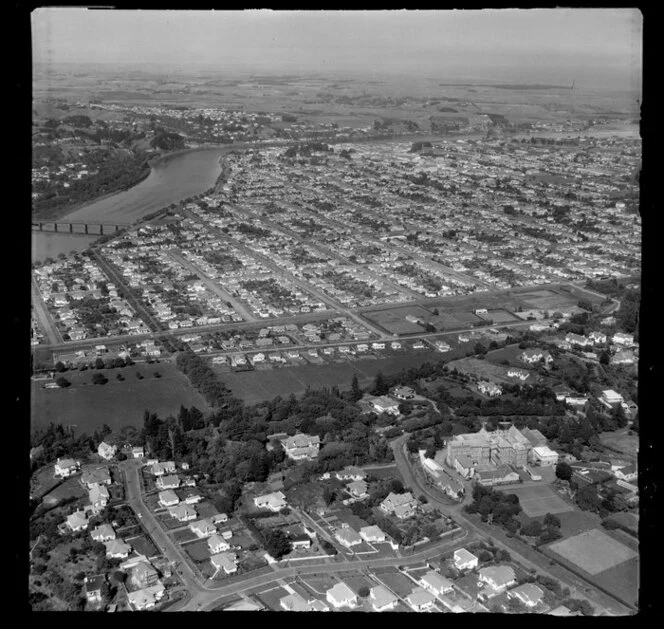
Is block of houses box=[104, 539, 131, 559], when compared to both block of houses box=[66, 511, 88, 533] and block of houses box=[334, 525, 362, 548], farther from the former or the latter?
block of houses box=[334, 525, 362, 548]

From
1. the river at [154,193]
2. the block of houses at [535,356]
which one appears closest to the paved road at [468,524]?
the block of houses at [535,356]

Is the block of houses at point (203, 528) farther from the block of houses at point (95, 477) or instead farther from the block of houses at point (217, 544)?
the block of houses at point (95, 477)

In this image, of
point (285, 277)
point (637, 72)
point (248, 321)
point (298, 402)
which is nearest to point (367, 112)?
point (285, 277)

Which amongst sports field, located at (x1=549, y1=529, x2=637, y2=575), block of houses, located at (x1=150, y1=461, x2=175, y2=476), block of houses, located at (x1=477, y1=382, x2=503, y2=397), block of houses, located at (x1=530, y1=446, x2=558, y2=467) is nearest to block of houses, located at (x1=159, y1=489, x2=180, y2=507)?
block of houses, located at (x1=150, y1=461, x2=175, y2=476)

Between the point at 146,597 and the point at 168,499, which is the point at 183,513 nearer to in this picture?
the point at 168,499

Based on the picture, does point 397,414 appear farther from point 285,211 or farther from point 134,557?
point 285,211

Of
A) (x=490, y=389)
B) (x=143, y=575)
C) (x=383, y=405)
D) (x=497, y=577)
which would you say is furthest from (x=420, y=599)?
(x=490, y=389)
